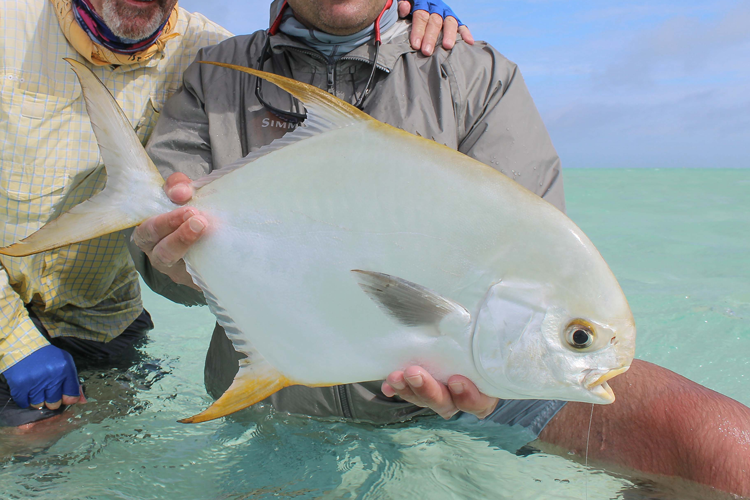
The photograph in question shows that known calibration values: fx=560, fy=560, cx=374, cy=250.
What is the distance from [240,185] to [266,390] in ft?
1.50

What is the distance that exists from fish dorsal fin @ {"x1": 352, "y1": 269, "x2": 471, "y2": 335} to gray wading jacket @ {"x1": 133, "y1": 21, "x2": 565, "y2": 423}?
0.78 meters

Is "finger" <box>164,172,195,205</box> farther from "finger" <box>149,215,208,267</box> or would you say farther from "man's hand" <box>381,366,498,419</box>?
"man's hand" <box>381,366,498,419</box>

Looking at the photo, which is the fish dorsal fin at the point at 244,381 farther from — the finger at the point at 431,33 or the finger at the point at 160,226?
the finger at the point at 431,33

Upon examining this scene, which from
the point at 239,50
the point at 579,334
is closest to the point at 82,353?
the point at 239,50

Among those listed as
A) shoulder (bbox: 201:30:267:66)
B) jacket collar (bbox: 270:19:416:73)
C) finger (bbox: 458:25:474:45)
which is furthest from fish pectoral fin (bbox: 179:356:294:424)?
finger (bbox: 458:25:474:45)

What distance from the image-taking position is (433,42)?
78.9 inches

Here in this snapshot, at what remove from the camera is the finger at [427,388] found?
1.16m

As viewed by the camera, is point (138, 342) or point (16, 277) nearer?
point (16, 277)

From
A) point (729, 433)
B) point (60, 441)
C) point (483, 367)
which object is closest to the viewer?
point (483, 367)

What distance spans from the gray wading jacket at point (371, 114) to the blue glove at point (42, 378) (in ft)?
1.91

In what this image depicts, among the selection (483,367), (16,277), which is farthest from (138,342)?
(483,367)

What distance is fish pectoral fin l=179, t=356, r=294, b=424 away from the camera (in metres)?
1.20

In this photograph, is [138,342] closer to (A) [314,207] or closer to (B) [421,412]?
(B) [421,412]

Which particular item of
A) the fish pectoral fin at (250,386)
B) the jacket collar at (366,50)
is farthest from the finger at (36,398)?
the jacket collar at (366,50)
